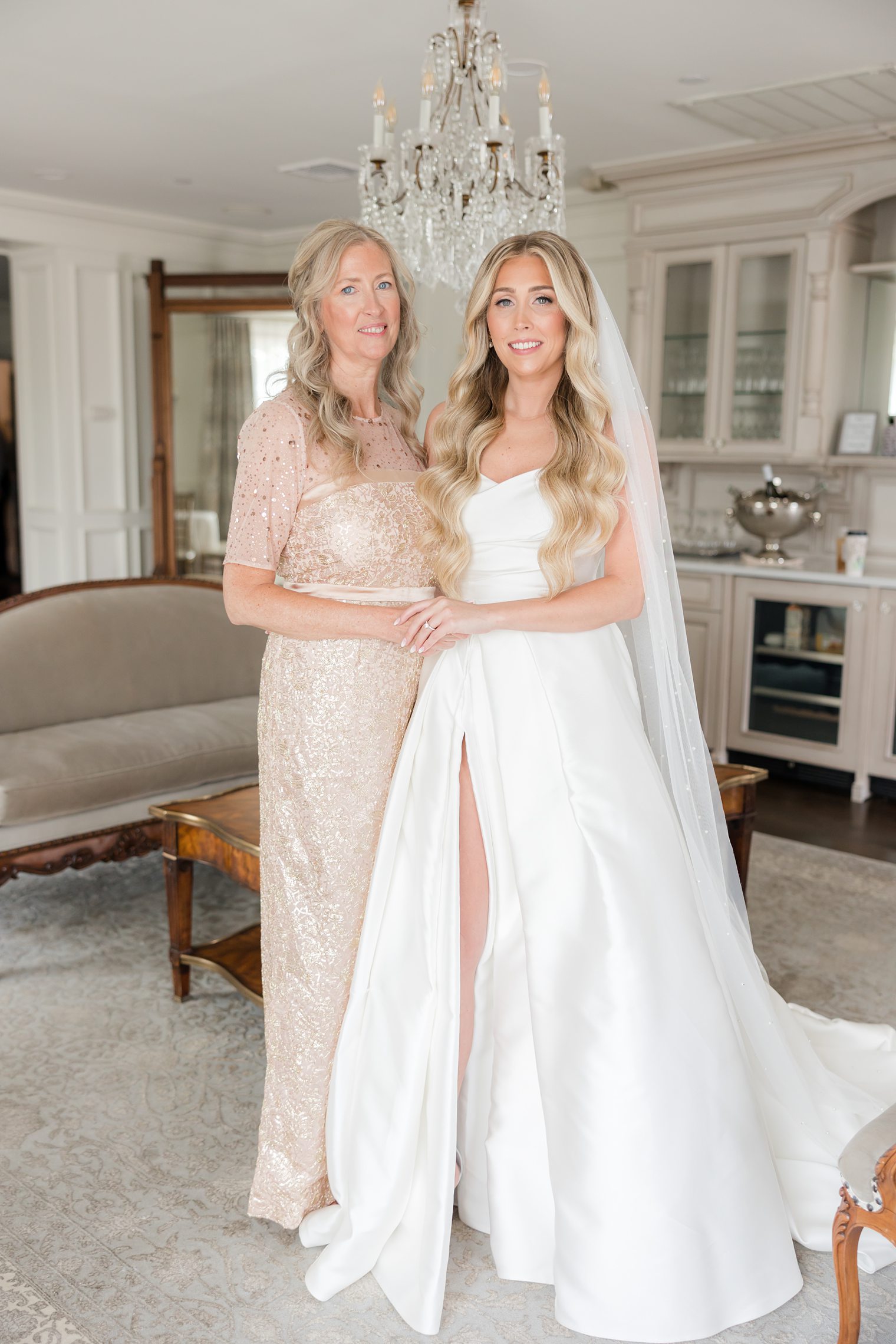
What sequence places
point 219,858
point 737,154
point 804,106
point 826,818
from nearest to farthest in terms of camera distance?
point 219,858 → point 804,106 → point 826,818 → point 737,154

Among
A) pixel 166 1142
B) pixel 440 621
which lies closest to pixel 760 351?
pixel 440 621

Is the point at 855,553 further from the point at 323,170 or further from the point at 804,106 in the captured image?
the point at 323,170

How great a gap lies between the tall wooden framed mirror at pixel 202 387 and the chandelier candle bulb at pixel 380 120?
331 cm

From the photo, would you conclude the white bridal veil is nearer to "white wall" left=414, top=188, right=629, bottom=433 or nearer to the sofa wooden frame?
the sofa wooden frame

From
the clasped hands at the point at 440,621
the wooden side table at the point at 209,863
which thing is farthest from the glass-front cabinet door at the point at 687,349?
the clasped hands at the point at 440,621

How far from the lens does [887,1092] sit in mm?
2367

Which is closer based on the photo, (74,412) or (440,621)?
(440,621)

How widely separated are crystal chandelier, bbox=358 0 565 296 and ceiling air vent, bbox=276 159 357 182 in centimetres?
174

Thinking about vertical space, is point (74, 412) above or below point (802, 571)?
→ above

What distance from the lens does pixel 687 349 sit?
5590 mm

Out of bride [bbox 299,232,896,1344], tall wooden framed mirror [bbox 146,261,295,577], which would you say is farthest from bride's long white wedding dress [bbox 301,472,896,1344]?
tall wooden framed mirror [bbox 146,261,295,577]

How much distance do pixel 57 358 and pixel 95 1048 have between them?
211 inches

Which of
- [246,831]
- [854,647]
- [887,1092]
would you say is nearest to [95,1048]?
[246,831]

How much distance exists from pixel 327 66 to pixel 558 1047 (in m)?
3.54
